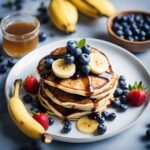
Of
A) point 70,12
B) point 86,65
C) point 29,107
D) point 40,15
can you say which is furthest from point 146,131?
point 40,15

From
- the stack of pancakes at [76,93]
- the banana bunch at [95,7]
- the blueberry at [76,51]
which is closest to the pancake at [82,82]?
the stack of pancakes at [76,93]

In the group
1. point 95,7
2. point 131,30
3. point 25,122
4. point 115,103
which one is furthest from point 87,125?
point 95,7

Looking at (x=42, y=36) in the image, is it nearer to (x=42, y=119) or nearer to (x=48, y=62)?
(x=48, y=62)

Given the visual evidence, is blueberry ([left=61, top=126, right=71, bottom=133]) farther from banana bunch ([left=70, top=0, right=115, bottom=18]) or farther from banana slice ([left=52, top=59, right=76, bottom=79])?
banana bunch ([left=70, top=0, right=115, bottom=18])

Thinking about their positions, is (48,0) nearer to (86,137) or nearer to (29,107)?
(29,107)

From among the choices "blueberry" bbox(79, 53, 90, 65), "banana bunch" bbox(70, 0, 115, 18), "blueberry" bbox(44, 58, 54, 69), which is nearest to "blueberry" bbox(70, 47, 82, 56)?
"blueberry" bbox(79, 53, 90, 65)
